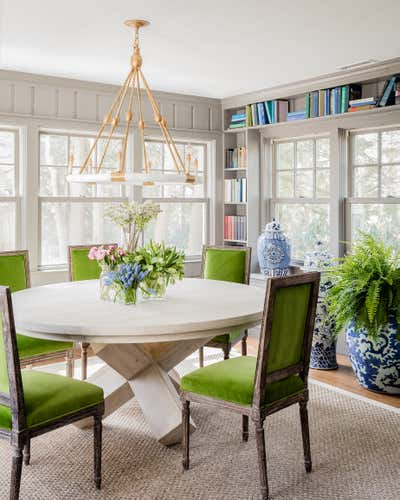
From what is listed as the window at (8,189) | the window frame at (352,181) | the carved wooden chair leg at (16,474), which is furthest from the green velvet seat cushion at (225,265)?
the carved wooden chair leg at (16,474)

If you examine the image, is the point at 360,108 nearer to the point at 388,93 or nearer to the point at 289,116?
the point at 388,93

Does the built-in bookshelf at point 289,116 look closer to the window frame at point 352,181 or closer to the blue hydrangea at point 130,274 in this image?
the window frame at point 352,181

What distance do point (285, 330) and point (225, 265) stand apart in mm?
1732

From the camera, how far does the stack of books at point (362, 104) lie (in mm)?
4699

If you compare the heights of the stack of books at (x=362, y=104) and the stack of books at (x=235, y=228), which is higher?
the stack of books at (x=362, y=104)

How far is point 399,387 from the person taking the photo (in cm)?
380

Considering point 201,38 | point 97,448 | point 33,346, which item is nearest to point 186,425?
point 97,448

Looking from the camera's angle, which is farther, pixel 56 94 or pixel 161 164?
pixel 161 164

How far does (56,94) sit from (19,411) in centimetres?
351

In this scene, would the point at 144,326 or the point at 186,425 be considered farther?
the point at 186,425

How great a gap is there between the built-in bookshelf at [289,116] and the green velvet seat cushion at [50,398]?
11.3 ft

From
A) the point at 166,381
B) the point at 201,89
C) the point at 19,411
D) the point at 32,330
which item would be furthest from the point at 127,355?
the point at 201,89

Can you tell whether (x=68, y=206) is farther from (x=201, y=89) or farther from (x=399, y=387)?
(x=399, y=387)

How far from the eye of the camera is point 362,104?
15.7 feet
